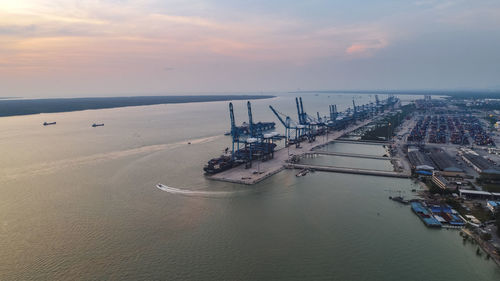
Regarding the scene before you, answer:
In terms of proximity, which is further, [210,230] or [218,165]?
[218,165]

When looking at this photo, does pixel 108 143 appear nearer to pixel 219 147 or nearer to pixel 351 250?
pixel 219 147

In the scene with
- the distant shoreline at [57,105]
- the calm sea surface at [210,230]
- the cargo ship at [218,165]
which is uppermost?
the distant shoreline at [57,105]

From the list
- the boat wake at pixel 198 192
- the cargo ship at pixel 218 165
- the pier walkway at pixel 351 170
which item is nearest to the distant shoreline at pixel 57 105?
the cargo ship at pixel 218 165

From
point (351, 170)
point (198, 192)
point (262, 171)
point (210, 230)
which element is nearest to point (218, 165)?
point (262, 171)

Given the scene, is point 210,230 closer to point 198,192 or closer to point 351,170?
point 198,192

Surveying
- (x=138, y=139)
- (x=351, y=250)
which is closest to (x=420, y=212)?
(x=351, y=250)

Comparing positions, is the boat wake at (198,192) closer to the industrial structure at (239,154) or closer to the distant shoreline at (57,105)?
the industrial structure at (239,154)

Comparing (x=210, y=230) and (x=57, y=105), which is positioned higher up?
(x=57, y=105)
